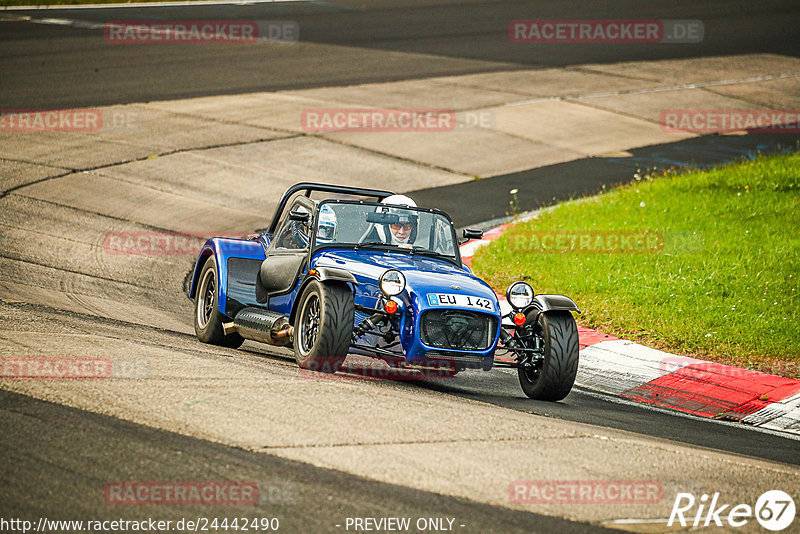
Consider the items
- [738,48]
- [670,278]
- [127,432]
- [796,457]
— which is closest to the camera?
[127,432]

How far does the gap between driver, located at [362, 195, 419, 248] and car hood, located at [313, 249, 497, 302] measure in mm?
185

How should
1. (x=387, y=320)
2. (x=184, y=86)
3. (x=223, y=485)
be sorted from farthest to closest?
(x=184, y=86), (x=387, y=320), (x=223, y=485)

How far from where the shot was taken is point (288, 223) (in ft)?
→ 34.0

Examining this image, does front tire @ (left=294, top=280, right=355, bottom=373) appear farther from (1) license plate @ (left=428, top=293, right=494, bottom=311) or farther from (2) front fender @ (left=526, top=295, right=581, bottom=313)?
(2) front fender @ (left=526, top=295, right=581, bottom=313)

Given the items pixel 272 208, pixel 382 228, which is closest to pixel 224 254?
pixel 382 228

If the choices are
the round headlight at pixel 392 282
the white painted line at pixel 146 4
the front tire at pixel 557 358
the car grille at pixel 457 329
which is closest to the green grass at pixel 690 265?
the front tire at pixel 557 358

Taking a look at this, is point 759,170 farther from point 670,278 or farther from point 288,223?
point 288,223

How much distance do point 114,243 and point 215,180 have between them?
12.3 ft

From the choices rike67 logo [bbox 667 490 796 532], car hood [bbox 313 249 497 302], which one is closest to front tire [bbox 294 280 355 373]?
car hood [bbox 313 249 497 302]

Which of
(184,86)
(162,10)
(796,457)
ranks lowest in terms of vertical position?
(796,457)

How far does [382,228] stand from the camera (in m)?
9.72

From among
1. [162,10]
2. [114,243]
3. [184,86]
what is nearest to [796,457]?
[114,243]

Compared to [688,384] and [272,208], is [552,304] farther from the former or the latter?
[272,208]

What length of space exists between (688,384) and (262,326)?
4.23m
